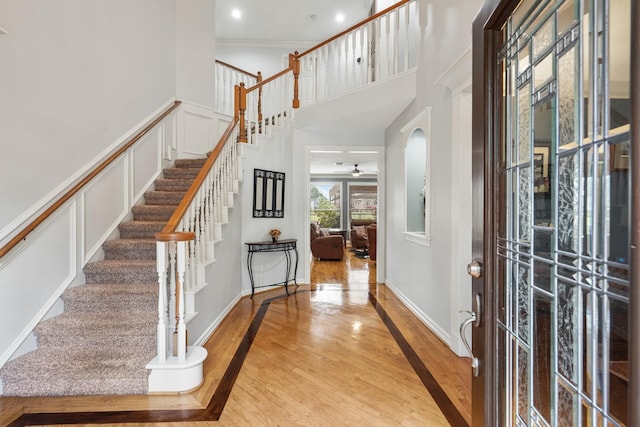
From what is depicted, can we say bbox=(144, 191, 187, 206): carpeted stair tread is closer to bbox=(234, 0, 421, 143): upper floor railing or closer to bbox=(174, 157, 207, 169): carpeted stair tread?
bbox=(174, 157, 207, 169): carpeted stair tread

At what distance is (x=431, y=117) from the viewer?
296cm

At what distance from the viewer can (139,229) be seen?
3270 mm

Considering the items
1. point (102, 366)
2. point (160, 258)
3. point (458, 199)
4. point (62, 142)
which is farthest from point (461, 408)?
point (62, 142)

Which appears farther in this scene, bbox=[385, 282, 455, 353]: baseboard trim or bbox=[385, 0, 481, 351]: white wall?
bbox=[385, 282, 455, 353]: baseboard trim

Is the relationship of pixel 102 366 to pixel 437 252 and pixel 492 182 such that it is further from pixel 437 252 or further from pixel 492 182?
pixel 437 252

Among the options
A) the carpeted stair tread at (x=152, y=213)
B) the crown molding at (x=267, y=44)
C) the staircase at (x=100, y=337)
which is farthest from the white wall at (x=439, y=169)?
the crown molding at (x=267, y=44)

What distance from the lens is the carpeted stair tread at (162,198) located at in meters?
3.77

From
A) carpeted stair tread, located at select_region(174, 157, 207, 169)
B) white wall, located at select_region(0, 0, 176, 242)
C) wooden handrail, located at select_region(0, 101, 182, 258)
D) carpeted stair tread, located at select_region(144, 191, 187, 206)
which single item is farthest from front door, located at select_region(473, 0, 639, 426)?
carpeted stair tread, located at select_region(174, 157, 207, 169)

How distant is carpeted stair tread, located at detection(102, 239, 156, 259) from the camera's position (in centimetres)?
298

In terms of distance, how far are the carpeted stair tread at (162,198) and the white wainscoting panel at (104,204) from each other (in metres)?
0.35

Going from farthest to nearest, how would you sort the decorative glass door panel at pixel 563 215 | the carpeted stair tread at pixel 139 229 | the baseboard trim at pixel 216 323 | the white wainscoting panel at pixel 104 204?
the carpeted stair tread at pixel 139 229, the white wainscoting panel at pixel 104 204, the baseboard trim at pixel 216 323, the decorative glass door panel at pixel 563 215

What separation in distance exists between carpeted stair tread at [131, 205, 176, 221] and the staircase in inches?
21.7

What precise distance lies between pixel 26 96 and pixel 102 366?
206 cm

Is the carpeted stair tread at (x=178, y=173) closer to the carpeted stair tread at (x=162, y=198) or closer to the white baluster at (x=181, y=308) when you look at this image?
the carpeted stair tread at (x=162, y=198)
